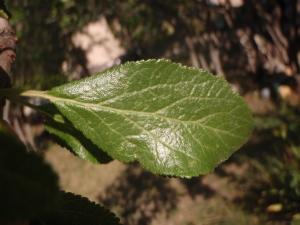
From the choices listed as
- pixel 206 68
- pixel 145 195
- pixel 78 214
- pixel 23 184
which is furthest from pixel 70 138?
pixel 206 68

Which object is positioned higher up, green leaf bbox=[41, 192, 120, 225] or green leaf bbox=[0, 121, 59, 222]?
green leaf bbox=[0, 121, 59, 222]

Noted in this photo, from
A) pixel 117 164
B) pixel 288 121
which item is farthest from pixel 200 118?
pixel 117 164

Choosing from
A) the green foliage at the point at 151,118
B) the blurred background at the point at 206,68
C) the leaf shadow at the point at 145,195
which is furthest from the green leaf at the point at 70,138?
the leaf shadow at the point at 145,195

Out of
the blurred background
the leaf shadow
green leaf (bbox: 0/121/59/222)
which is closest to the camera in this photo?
green leaf (bbox: 0/121/59/222)

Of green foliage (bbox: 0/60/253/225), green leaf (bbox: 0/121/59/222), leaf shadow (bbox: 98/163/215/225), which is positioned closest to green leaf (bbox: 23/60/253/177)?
green foliage (bbox: 0/60/253/225)

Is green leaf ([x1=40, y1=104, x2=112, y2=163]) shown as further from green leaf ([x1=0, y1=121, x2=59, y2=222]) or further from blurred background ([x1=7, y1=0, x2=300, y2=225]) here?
blurred background ([x1=7, y1=0, x2=300, y2=225])

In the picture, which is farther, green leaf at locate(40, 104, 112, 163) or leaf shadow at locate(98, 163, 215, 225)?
leaf shadow at locate(98, 163, 215, 225)

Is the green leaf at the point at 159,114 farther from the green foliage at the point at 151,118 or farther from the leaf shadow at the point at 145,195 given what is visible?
the leaf shadow at the point at 145,195
